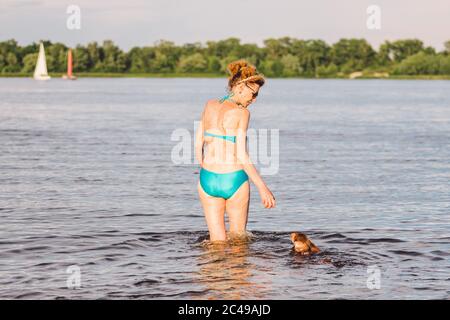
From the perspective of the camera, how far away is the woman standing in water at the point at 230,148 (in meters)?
12.5

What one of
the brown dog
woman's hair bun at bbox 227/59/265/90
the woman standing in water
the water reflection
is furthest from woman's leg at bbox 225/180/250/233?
woman's hair bun at bbox 227/59/265/90

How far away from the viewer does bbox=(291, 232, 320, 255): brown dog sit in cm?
1330

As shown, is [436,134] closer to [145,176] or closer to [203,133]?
[145,176]

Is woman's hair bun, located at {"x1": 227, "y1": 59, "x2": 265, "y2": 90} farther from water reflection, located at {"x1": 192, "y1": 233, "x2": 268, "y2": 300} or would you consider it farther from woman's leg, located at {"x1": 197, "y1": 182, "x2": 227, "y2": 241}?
water reflection, located at {"x1": 192, "y1": 233, "x2": 268, "y2": 300}

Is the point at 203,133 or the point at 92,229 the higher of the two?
the point at 203,133

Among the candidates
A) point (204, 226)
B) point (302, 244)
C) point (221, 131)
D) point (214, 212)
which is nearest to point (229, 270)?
point (214, 212)

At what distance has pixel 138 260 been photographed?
13289 millimetres

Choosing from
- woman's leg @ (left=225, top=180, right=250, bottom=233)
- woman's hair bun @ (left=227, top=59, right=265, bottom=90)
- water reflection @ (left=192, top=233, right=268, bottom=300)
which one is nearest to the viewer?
water reflection @ (left=192, top=233, right=268, bottom=300)

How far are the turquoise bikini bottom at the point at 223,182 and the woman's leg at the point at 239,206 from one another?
0.08 meters

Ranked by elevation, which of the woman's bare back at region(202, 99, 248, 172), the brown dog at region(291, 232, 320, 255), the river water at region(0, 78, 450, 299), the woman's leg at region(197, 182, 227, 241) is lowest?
the river water at region(0, 78, 450, 299)

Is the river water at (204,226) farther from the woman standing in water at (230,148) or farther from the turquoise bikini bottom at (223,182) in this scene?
the turquoise bikini bottom at (223,182)

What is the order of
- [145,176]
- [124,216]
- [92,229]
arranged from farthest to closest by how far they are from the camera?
[145,176]
[124,216]
[92,229]

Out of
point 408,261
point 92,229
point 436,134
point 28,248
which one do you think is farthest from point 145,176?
point 436,134
